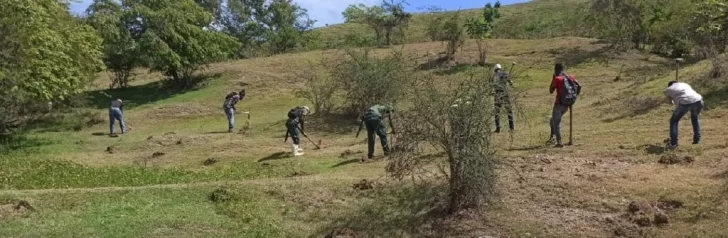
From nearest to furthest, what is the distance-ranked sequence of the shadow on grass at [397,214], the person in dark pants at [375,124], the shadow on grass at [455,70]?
the shadow on grass at [397,214] < the person in dark pants at [375,124] < the shadow on grass at [455,70]

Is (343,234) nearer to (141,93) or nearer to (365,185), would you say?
(365,185)

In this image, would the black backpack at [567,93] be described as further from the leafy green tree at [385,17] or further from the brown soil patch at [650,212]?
the leafy green tree at [385,17]

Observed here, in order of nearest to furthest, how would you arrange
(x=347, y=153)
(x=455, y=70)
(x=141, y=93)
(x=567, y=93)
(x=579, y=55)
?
(x=567, y=93) → (x=347, y=153) → (x=455, y=70) → (x=579, y=55) → (x=141, y=93)

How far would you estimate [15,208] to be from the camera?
11.4 metres

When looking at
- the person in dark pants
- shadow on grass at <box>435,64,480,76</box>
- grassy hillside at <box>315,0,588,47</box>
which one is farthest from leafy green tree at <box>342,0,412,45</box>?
the person in dark pants

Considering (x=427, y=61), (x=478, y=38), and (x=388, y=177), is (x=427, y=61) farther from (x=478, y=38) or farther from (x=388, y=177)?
(x=388, y=177)

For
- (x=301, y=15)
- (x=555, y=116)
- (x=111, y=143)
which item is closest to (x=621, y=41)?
(x=555, y=116)

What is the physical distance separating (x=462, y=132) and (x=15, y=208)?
758 centimetres

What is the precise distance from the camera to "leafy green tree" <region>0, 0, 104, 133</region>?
63.4 ft

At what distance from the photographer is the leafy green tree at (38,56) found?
19.3 m

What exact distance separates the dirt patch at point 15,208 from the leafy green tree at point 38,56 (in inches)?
325

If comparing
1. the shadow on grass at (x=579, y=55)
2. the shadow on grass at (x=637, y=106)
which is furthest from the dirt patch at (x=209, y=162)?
the shadow on grass at (x=579, y=55)

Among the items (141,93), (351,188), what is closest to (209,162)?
(351,188)

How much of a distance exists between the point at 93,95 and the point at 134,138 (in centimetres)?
1331
